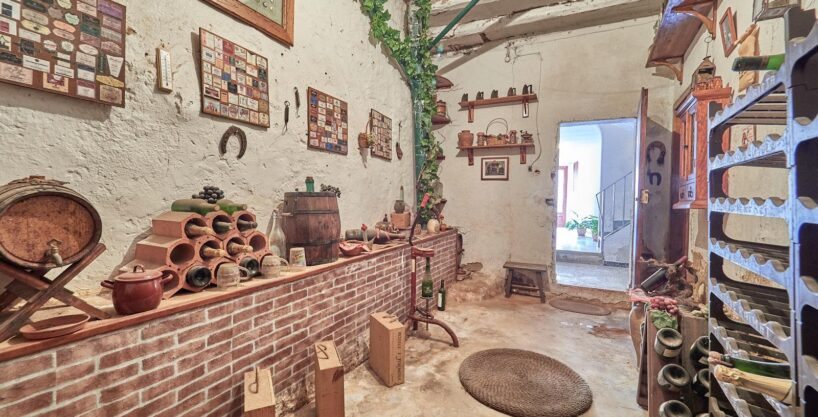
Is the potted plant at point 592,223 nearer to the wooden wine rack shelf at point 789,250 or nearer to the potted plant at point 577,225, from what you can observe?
the potted plant at point 577,225

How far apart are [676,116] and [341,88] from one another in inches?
153

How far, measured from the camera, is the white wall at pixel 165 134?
1.47m

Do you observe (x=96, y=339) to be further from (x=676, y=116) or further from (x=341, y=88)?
(x=676, y=116)

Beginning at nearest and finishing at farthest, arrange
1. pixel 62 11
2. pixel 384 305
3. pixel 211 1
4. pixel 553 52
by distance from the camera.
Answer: pixel 62 11
pixel 211 1
pixel 384 305
pixel 553 52

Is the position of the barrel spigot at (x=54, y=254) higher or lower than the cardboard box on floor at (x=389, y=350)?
higher

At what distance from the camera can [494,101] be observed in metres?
4.82

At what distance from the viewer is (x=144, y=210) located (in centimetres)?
179

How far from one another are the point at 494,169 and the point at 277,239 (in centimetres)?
344

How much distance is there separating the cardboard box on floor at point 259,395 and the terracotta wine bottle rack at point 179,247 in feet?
1.81

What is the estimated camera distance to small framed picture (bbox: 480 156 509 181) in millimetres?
4824

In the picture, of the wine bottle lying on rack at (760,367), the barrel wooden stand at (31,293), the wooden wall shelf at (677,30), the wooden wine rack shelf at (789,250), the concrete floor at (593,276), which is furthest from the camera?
the concrete floor at (593,276)

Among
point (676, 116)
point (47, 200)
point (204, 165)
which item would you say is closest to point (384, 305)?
point (204, 165)

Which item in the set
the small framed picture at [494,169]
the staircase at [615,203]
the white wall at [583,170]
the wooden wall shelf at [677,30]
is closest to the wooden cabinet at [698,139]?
the wooden wall shelf at [677,30]

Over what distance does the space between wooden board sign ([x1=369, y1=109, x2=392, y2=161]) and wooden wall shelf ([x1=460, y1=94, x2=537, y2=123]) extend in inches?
60.3
